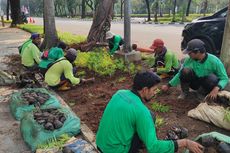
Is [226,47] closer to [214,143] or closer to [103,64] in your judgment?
[214,143]

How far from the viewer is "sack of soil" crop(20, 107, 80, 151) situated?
4168 millimetres

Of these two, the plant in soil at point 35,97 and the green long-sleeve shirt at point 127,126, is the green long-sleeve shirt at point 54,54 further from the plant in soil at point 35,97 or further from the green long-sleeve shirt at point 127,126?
the green long-sleeve shirt at point 127,126

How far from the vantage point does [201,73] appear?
5121 mm

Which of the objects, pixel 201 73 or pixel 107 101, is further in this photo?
pixel 107 101

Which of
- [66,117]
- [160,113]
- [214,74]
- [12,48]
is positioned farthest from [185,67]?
[12,48]

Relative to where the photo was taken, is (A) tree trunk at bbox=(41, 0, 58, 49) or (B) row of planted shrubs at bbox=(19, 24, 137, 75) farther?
(A) tree trunk at bbox=(41, 0, 58, 49)

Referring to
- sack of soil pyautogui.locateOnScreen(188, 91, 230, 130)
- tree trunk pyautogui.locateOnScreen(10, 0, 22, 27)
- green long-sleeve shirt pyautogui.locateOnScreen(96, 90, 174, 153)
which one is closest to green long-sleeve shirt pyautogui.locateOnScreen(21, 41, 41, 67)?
sack of soil pyautogui.locateOnScreen(188, 91, 230, 130)

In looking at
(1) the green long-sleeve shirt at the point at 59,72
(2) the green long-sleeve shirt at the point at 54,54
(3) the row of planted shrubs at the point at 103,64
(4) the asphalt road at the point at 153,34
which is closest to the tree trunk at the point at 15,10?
(4) the asphalt road at the point at 153,34

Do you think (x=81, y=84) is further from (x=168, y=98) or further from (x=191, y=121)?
(x=191, y=121)

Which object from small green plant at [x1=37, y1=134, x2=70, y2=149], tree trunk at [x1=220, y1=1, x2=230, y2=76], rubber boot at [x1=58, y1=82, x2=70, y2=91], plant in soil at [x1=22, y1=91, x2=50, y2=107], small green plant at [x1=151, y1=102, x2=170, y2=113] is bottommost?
small green plant at [x1=37, y1=134, x2=70, y2=149]

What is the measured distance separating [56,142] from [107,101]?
1.94m

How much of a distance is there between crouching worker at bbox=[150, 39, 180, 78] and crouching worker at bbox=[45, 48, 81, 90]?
1.61 metres

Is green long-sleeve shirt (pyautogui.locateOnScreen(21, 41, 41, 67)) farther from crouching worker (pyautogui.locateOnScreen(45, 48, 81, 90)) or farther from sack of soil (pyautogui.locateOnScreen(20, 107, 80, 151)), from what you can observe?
sack of soil (pyautogui.locateOnScreen(20, 107, 80, 151))

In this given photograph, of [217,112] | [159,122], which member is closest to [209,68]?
[217,112]
